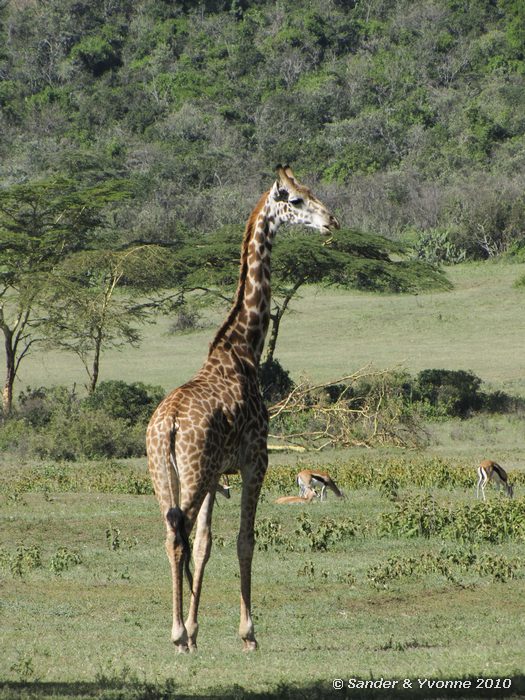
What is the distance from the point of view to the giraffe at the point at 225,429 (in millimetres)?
8391

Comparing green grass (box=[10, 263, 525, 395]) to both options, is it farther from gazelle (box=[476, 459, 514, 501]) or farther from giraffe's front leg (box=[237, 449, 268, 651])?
giraffe's front leg (box=[237, 449, 268, 651])

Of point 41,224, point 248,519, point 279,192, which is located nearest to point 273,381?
point 41,224

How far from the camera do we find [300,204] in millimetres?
9602

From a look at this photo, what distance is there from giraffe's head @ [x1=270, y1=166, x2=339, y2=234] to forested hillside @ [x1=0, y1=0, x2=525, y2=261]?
118ft

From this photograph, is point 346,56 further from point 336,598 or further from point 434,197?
point 336,598

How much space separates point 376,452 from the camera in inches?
927

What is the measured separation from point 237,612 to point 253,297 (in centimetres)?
245

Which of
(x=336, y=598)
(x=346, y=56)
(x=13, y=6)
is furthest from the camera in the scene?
(x=13, y=6)

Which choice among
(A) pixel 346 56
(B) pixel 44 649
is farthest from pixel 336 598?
(A) pixel 346 56

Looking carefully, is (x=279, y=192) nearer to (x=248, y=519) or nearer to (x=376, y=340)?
(x=248, y=519)

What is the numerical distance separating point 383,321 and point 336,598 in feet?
109

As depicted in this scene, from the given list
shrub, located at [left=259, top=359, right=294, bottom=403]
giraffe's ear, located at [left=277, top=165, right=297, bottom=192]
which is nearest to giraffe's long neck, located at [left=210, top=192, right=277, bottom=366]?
giraffe's ear, located at [left=277, top=165, right=297, bottom=192]

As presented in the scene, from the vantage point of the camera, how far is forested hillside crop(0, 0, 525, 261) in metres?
63.9

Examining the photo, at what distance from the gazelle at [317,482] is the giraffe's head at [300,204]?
23.8 ft
